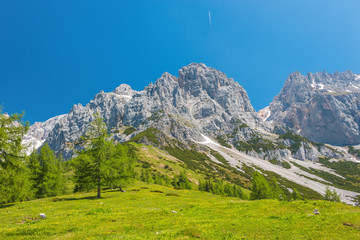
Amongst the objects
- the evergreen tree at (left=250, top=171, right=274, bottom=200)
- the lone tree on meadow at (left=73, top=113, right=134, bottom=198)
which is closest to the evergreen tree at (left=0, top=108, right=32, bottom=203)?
the lone tree on meadow at (left=73, top=113, right=134, bottom=198)

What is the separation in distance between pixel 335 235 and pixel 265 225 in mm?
4340

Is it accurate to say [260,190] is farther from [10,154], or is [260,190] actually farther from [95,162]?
[10,154]

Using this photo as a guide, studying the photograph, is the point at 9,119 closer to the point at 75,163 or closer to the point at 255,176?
the point at 75,163

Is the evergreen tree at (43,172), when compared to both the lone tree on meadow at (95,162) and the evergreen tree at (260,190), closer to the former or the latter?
the lone tree on meadow at (95,162)

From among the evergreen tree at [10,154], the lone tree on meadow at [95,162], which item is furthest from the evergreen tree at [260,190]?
the evergreen tree at [10,154]

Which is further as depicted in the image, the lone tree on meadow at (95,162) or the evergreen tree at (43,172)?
the evergreen tree at (43,172)

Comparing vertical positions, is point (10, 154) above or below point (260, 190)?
above

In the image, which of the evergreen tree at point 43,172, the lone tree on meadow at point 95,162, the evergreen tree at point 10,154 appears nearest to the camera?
the evergreen tree at point 10,154

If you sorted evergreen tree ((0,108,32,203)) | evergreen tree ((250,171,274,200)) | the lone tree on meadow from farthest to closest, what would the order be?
evergreen tree ((250,171,274,200)) → the lone tree on meadow → evergreen tree ((0,108,32,203))

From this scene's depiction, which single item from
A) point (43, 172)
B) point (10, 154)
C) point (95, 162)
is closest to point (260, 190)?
point (95, 162)

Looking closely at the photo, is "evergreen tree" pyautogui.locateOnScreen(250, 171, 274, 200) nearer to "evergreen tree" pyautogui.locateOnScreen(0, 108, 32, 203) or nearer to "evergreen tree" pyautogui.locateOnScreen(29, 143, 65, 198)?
"evergreen tree" pyautogui.locateOnScreen(29, 143, 65, 198)

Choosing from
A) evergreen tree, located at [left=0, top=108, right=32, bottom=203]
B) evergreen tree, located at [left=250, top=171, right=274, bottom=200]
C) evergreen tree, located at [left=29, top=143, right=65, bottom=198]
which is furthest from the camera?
evergreen tree, located at [left=250, top=171, right=274, bottom=200]

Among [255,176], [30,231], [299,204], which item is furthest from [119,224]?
[255,176]

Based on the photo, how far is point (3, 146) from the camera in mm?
26219
